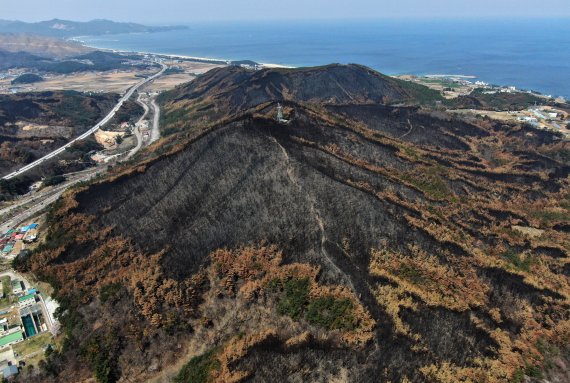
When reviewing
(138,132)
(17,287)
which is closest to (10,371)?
(17,287)

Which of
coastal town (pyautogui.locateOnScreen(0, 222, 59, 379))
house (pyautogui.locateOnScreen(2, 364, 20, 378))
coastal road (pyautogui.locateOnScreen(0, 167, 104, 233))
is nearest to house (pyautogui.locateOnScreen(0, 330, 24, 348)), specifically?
coastal town (pyautogui.locateOnScreen(0, 222, 59, 379))

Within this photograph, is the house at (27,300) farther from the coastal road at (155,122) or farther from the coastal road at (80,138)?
the coastal road at (155,122)

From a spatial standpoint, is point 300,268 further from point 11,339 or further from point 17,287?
point 17,287

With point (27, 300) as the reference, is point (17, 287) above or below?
above

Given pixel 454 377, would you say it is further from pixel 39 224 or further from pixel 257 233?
pixel 39 224

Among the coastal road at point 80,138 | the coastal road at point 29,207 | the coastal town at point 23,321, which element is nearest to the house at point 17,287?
the coastal town at point 23,321

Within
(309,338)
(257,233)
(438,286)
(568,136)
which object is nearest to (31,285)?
(257,233)
